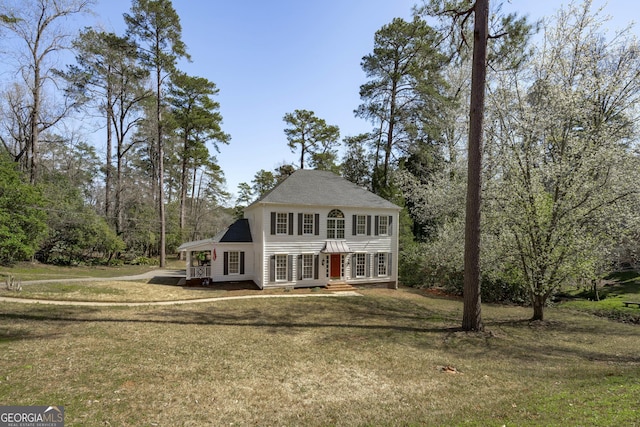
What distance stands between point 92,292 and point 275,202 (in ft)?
31.3

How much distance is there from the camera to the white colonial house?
1773cm

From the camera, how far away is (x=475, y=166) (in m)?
9.59

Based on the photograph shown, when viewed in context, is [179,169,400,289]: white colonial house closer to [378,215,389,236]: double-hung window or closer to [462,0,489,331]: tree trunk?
[378,215,389,236]: double-hung window

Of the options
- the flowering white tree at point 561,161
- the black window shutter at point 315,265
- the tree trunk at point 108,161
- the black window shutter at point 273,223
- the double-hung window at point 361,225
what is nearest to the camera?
the flowering white tree at point 561,161

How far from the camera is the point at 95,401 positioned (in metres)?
4.89

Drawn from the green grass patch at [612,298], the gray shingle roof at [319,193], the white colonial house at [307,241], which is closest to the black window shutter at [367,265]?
the white colonial house at [307,241]

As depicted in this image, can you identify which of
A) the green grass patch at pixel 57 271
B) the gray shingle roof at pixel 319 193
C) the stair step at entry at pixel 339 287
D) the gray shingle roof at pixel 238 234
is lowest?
the stair step at entry at pixel 339 287

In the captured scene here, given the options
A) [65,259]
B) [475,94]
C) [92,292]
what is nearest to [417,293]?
[475,94]

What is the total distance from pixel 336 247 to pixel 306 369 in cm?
1219

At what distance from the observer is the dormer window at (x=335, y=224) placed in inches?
749

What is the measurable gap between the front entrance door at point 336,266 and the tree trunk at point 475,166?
390 inches

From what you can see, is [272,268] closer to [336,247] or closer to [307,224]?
[307,224]

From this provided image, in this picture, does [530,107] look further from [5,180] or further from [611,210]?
[5,180]

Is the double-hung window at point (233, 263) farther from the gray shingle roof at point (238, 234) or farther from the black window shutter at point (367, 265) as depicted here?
the black window shutter at point (367, 265)
